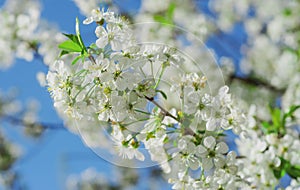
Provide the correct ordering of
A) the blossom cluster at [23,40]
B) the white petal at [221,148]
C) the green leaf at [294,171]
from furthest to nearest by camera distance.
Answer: the blossom cluster at [23,40], the green leaf at [294,171], the white petal at [221,148]

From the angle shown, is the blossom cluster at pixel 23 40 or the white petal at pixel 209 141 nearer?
the white petal at pixel 209 141

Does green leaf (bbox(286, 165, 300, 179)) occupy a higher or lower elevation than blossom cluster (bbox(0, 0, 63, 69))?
lower

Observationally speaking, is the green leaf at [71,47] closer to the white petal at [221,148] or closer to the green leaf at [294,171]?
the white petal at [221,148]

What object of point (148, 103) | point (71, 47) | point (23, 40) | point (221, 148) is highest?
point (23, 40)

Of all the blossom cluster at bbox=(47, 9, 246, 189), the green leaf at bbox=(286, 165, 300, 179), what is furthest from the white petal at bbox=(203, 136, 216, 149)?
the green leaf at bbox=(286, 165, 300, 179)

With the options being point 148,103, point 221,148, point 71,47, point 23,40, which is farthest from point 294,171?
point 23,40

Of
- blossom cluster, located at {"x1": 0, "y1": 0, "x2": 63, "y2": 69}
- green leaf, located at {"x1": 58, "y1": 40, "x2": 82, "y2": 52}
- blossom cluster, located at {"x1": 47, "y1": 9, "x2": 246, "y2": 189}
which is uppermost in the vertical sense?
blossom cluster, located at {"x1": 0, "y1": 0, "x2": 63, "y2": 69}

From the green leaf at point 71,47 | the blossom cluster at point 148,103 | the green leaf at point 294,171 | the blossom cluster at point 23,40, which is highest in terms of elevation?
the blossom cluster at point 23,40

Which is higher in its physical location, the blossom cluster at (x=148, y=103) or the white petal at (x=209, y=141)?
the blossom cluster at (x=148, y=103)

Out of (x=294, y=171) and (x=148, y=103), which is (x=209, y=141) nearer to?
(x=148, y=103)

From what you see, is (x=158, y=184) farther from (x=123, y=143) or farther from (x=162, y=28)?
(x=123, y=143)

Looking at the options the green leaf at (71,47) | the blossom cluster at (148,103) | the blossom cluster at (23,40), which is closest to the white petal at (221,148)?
the blossom cluster at (148,103)

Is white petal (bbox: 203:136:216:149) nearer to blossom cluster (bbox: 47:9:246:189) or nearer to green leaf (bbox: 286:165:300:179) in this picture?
blossom cluster (bbox: 47:9:246:189)
